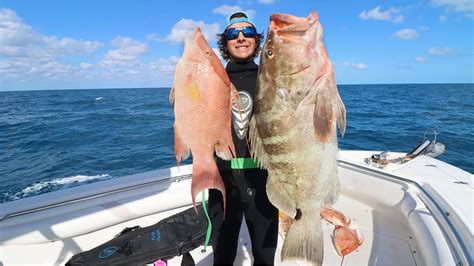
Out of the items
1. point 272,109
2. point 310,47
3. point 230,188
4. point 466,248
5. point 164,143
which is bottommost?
point 164,143

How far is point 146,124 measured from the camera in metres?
17.7

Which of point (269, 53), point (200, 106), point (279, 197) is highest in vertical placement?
point (269, 53)

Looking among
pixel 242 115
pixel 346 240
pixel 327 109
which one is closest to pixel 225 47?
pixel 242 115

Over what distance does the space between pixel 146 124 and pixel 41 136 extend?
5485 millimetres

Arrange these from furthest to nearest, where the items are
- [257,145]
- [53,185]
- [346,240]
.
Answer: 1. [53,185]
2. [346,240]
3. [257,145]

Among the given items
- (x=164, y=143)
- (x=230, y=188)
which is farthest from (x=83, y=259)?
(x=164, y=143)

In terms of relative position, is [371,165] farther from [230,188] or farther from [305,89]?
[305,89]

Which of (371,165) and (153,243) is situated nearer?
(153,243)

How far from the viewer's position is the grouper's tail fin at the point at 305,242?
6.18 feet

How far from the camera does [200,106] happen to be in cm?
168

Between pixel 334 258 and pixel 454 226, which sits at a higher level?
pixel 454 226

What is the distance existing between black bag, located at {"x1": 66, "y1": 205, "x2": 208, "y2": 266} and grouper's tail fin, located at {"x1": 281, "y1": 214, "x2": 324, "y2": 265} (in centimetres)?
163

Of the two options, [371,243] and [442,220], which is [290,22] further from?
[371,243]

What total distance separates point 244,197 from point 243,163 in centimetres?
28
